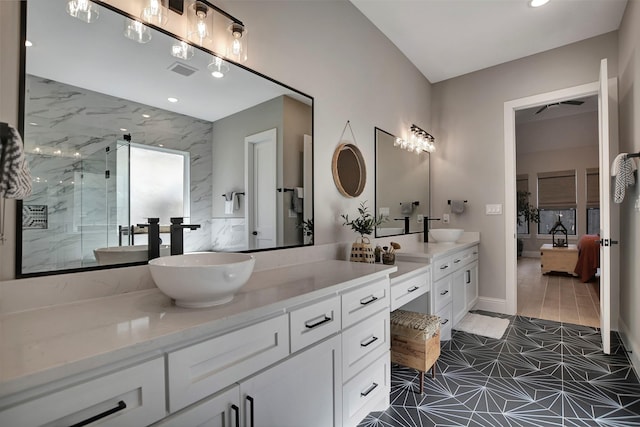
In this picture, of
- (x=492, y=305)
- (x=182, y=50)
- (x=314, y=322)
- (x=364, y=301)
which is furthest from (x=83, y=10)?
(x=492, y=305)

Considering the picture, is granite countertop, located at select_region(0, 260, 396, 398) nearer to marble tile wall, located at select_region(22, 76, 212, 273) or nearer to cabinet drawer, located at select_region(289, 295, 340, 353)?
cabinet drawer, located at select_region(289, 295, 340, 353)

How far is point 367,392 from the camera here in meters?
1.61

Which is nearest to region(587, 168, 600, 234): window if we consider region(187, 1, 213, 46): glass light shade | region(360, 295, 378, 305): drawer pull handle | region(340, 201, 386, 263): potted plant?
region(340, 201, 386, 263): potted plant

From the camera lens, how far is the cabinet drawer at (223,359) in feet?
2.71

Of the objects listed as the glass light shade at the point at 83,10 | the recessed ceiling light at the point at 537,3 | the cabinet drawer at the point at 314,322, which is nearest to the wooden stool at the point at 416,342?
the cabinet drawer at the point at 314,322

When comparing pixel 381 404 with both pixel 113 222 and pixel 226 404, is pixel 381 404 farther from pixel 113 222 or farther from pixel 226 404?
pixel 113 222

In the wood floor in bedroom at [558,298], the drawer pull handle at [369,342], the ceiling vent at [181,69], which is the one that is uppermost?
the ceiling vent at [181,69]

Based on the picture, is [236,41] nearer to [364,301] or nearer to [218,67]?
[218,67]

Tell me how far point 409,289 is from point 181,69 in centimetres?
184

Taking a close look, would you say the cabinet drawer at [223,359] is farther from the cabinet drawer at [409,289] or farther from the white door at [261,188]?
the cabinet drawer at [409,289]

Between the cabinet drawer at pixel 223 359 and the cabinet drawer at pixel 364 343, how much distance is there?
431mm

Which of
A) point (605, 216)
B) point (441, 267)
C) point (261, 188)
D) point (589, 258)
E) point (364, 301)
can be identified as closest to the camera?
point (364, 301)

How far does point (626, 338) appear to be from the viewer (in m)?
2.64

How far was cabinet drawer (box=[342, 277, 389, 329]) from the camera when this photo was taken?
1442 millimetres
